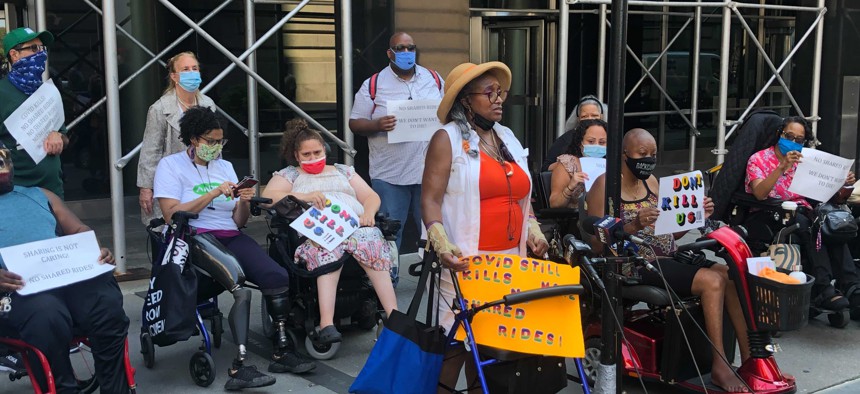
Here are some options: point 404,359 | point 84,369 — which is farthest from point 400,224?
point 84,369

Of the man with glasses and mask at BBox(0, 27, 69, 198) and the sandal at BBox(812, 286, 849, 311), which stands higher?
the man with glasses and mask at BBox(0, 27, 69, 198)

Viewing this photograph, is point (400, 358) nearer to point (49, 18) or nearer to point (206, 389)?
point (206, 389)

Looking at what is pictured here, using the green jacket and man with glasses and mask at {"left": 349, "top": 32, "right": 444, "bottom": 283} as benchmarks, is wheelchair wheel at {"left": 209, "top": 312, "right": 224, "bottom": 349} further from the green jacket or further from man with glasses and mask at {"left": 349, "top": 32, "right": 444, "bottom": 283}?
man with glasses and mask at {"left": 349, "top": 32, "right": 444, "bottom": 283}

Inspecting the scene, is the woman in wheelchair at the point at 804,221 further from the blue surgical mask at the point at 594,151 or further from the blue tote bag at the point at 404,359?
the blue tote bag at the point at 404,359

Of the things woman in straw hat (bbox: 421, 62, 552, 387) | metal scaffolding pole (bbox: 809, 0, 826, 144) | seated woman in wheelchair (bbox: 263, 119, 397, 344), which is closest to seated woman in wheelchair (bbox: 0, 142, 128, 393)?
seated woman in wheelchair (bbox: 263, 119, 397, 344)

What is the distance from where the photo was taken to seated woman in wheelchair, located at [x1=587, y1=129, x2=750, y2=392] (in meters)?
5.05

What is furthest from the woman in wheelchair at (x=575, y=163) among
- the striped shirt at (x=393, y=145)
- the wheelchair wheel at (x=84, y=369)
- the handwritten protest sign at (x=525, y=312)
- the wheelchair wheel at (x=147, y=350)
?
the wheelchair wheel at (x=84, y=369)

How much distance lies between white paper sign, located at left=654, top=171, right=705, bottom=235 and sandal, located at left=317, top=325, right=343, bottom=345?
1.90 metres

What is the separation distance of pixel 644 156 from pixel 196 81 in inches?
113

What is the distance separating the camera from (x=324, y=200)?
225 inches

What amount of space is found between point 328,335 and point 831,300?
3.38 meters

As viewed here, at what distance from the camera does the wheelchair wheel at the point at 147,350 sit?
5.43 metres

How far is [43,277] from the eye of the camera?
4.47m

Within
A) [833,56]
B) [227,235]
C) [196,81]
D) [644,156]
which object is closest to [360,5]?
[196,81]
